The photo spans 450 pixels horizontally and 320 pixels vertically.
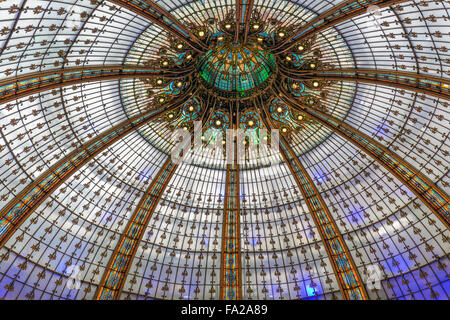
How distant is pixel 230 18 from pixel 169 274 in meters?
17.4

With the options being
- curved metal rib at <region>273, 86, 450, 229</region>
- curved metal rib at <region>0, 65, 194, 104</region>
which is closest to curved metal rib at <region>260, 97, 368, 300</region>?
curved metal rib at <region>273, 86, 450, 229</region>

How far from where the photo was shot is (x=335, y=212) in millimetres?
24531

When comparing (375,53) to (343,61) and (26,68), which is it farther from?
(26,68)

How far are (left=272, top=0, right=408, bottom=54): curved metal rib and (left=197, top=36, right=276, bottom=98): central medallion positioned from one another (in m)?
2.31

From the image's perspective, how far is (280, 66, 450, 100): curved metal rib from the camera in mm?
17086

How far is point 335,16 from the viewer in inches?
677

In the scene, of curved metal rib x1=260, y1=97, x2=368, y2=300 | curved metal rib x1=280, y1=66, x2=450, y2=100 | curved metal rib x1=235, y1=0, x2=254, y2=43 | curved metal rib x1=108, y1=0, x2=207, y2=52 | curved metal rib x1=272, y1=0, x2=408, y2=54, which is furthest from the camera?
curved metal rib x1=260, y1=97, x2=368, y2=300

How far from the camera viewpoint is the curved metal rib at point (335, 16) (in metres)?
15.9

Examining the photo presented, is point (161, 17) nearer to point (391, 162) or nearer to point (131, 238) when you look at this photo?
point (131, 238)

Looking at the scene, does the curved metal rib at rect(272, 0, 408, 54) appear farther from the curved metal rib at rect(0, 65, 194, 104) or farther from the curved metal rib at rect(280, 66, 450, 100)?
the curved metal rib at rect(0, 65, 194, 104)

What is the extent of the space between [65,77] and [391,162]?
1931cm

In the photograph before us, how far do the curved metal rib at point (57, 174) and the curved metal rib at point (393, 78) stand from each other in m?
8.81

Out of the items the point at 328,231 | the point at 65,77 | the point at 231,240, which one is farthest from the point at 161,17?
the point at 328,231

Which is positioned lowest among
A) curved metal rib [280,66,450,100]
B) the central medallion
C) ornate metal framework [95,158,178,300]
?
ornate metal framework [95,158,178,300]
